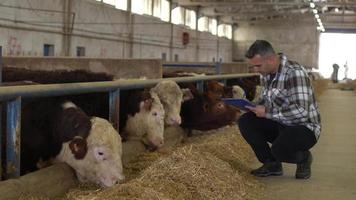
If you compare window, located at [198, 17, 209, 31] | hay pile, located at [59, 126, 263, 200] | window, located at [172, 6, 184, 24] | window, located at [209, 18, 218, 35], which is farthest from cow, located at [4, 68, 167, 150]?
window, located at [209, 18, 218, 35]

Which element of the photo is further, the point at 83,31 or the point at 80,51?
the point at 80,51

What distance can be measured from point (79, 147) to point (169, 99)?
9.48 feet

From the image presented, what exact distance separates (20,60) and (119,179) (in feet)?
16.9

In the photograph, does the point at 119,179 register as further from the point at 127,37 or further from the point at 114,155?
the point at 127,37

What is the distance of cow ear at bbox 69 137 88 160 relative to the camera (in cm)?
475

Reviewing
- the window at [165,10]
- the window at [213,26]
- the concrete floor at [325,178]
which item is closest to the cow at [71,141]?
the concrete floor at [325,178]

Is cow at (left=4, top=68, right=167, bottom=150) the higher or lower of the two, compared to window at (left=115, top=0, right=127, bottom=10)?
lower

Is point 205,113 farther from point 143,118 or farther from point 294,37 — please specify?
point 294,37

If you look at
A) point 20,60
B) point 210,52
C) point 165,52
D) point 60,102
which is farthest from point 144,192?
point 210,52

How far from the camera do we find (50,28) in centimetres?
1825

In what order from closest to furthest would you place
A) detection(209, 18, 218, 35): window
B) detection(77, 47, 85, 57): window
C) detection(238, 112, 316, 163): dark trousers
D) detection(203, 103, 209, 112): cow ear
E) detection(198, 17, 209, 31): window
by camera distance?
detection(238, 112, 316, 163): dark trousers < detection(203, 103, 209, 112): cow ear < detection(77, 47, 85, 57): window < detection(198, 17, 209, 31): window < detection(209, 18, 218, 35): window

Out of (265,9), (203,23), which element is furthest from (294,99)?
(265,9)

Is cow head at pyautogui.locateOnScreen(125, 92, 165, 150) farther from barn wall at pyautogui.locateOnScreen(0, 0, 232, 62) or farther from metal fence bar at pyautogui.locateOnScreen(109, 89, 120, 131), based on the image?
barn wall at pyautogui.locateOnScreen(0, 0, 232, 62)

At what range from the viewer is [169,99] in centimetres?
752
